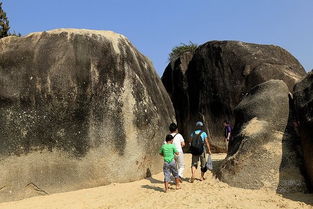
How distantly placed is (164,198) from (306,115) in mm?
2799

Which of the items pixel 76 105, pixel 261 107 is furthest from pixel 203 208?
pixel 76 105

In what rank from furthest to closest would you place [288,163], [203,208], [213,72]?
[213,72] < [288,163] < [203,208]

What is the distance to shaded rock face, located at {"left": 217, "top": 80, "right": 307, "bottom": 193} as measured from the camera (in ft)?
22.9

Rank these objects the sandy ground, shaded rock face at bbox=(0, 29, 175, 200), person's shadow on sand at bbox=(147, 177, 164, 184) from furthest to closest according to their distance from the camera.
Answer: person's shadow on sand at bbox=(147, 177, 164, 184) < shaded rock face at bbox=(0, 29, 175, 200) < the sandy ground

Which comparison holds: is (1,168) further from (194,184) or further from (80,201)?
(194,184)

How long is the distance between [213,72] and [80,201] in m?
7.88

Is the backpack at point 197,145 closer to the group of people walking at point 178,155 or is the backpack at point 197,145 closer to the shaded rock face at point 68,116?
the group of people walking at point 178,155

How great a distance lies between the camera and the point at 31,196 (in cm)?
784

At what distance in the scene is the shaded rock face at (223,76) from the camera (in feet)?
40.2

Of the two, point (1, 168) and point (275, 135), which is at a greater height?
point (275, 135)

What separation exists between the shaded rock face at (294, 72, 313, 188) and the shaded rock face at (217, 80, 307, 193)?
40 cm

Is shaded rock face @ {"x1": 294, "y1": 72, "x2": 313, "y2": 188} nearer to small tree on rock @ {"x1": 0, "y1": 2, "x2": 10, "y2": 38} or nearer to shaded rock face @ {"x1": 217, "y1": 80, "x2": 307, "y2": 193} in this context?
shaded rock face @ {"x1": 217, "y1": 80, "x2": 307, "y2": 193}

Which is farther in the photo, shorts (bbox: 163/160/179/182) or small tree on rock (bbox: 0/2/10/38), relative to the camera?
small tree on rock (bbox: 0/2/10/38)

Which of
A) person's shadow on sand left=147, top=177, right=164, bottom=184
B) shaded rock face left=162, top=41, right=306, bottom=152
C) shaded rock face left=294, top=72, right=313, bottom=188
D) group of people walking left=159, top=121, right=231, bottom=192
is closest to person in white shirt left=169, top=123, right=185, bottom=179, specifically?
group of people walking left=159, top=121, right=231, bottom=192
